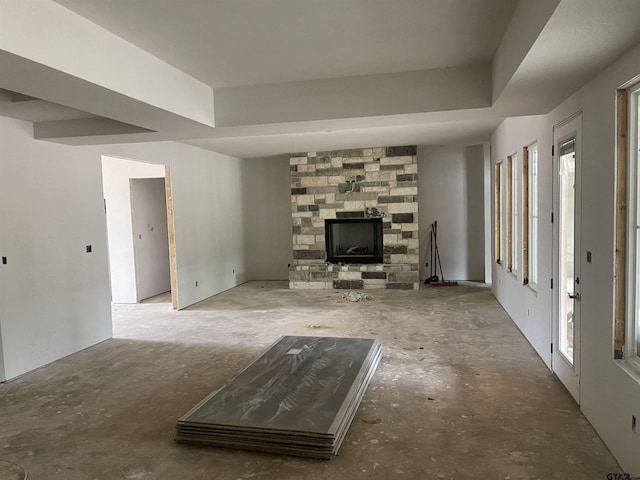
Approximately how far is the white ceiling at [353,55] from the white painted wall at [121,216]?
2.87 meters

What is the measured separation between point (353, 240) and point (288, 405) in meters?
6.37

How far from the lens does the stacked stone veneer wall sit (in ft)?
28.7

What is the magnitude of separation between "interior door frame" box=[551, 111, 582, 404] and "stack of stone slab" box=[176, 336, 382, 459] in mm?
1577

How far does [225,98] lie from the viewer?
4.40 meters

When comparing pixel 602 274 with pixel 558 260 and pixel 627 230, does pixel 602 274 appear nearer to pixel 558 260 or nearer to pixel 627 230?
pixel 627 230

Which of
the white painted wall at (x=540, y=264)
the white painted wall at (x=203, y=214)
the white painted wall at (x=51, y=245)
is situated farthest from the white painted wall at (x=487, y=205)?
the white painted wall at (x=51, y=245)

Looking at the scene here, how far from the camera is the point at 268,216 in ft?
33.4

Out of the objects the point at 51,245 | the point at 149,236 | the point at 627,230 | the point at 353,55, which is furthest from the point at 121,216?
the point at 627,230

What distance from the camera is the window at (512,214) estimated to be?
5.95 metres

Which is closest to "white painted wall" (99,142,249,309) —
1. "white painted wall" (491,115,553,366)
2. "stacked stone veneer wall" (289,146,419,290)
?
"stacked stone veneer wall" (289,146,419,290)

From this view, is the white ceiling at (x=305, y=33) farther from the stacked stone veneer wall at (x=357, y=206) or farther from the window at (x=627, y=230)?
the stacked stone veneer wall at (x=357, y=206)

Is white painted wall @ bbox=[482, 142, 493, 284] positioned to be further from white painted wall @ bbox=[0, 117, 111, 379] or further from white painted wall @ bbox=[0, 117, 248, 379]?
white painted wall @ bbox=[0, 117, 111, 379]

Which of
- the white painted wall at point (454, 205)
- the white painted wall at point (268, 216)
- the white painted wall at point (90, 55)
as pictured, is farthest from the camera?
the white painted wall at point (268, 216)

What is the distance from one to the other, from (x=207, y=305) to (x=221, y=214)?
2.08 m
